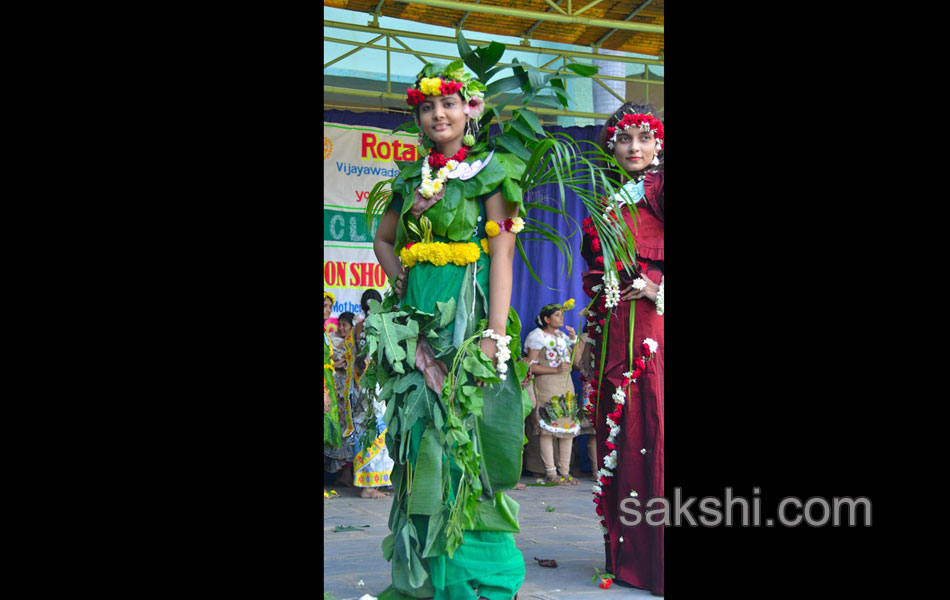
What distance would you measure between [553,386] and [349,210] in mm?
2501

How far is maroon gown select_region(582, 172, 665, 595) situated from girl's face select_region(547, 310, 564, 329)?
13.2 ft

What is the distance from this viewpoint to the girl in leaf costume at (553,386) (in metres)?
8.18

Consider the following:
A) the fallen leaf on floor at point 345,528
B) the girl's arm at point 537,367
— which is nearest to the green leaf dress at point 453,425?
the fallen leaf on floor at point 345,528

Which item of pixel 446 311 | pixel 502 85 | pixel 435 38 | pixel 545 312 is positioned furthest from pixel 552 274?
pixel 446 311

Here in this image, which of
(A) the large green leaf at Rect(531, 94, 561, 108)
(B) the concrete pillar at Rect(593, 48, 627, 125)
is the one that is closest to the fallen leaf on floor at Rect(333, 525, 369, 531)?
(A) the large green leaf at Rect(531, 94, 561, 108)

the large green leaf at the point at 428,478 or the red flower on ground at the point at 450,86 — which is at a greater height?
the red flower on ground at the point at 450,86

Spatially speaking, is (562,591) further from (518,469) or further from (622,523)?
(518,469)

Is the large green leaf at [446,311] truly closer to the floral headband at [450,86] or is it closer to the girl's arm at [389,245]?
the girl's arm at [389,245]

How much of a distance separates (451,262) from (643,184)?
1199mm

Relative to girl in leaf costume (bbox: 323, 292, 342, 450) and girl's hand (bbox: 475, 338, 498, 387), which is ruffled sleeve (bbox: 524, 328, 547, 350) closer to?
girl in leaf costume (bbox: 323, 292, 342, 450)

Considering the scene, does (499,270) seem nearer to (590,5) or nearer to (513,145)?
(513,145)

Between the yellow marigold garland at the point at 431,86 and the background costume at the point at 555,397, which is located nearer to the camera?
the yellow marigold garland at the point at 431,86

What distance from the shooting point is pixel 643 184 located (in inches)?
162
